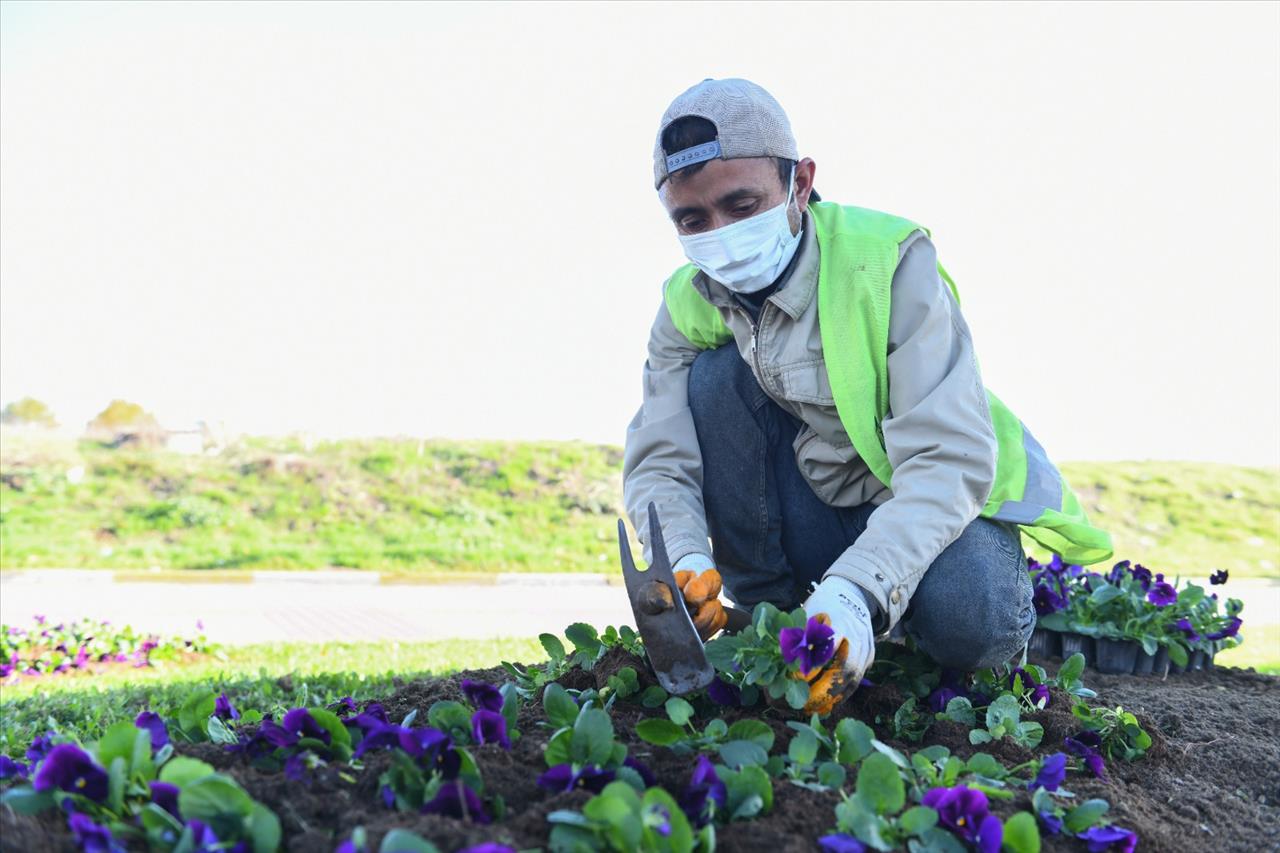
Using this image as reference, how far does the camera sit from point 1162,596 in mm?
3996

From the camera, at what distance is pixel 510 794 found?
1658 millimetres

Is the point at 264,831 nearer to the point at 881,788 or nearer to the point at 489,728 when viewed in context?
the point at 489,728

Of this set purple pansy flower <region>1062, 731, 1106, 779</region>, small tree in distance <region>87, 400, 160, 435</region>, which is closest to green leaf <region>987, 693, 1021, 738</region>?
purple pansy flower <region>1062, 731, 1106, 779</region>

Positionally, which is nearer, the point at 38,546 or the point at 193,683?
the point at 193,683

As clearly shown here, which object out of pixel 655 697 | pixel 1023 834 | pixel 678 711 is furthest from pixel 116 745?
pixel 1023 834

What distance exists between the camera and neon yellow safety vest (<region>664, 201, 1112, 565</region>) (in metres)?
2.48

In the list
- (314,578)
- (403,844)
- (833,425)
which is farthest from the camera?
(314,578)

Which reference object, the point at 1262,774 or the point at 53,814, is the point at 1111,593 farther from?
the point at 53,814

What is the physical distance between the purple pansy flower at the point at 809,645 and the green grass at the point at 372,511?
9.69 m

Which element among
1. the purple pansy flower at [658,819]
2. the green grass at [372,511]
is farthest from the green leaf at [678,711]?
the green grass at [372,511]

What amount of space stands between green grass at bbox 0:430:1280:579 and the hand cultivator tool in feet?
31.2

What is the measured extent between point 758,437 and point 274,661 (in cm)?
369

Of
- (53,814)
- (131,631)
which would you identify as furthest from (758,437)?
(131,631)

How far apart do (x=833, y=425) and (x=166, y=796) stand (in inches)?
67.5
